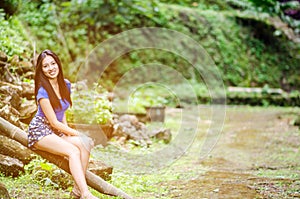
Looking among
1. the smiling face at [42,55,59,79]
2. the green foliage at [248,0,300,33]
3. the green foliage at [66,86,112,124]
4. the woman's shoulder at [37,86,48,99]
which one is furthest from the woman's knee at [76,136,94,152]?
the green foliage at [248,0,300,33]

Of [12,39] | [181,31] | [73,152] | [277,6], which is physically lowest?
[73,152]

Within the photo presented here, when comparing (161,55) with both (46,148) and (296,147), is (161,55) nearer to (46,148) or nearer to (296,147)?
(296,147)

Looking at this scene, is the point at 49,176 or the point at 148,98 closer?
the point at 49,176

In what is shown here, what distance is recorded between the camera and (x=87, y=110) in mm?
5801

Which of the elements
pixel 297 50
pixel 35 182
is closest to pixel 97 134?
pixel 35 182

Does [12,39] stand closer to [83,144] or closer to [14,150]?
[14,150]

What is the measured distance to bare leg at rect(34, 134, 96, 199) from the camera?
130 inches

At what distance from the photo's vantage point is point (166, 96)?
12828 millimetres

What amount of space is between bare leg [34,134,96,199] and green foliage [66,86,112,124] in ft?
7.54

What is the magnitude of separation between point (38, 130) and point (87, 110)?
7.81ft

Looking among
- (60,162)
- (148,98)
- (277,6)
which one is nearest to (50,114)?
(60,162)

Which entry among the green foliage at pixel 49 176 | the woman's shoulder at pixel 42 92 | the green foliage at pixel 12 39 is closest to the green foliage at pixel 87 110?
the green foliage at pixel 12 39

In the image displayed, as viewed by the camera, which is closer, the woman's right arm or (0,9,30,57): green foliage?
the woman's right arm

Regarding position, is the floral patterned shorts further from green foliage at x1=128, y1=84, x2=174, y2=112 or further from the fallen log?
green foliage at x1=128, y1=84, x2=174, y2=112
